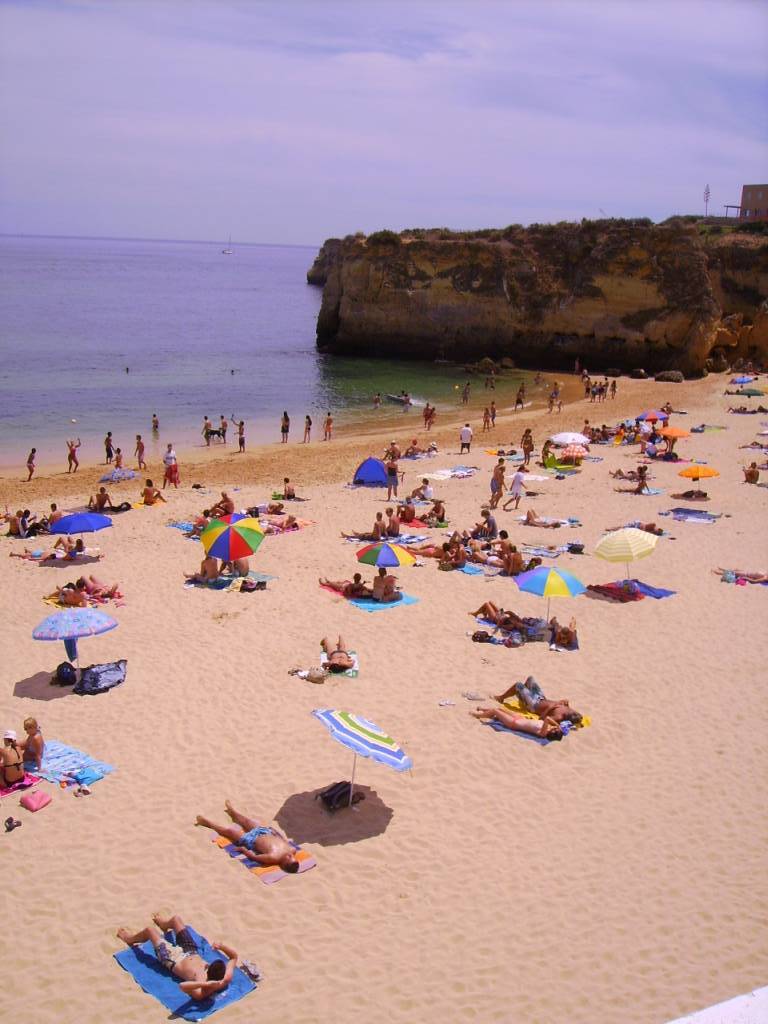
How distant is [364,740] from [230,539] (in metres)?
6.77

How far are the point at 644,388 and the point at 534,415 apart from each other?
866 centimetres

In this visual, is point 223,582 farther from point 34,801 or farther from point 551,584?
point 34,801

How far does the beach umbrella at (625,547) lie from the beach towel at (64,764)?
8182 mm

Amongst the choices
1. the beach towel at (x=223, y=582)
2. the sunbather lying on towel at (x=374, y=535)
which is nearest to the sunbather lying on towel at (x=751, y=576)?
the sunbather lying on towel at (x=374, y=535)

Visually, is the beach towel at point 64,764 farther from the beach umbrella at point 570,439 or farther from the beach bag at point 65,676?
the beach umbrella at point 570,439

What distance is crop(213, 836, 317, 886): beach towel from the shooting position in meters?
7.58

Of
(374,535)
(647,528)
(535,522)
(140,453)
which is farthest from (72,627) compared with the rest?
(140,453)

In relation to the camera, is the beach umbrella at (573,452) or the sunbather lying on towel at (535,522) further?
the beach umbrella at (573,452)

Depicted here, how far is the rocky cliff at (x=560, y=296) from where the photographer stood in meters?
46.6

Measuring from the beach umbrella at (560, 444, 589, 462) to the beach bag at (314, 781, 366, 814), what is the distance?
662 inches

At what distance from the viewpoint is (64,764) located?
9.15 metres

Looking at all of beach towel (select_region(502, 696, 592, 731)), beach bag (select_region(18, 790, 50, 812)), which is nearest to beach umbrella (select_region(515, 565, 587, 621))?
beach towel (select_region(502, 696, 592, 731))

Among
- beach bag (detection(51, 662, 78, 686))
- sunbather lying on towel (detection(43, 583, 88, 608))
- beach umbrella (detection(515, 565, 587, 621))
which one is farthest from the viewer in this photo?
sunbather lying on towel (detection(43, 583, 88, 608))

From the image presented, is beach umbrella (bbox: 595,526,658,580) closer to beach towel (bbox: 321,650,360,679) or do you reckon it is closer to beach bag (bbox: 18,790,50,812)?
beach towel (bbox: 321,650,360,679)
